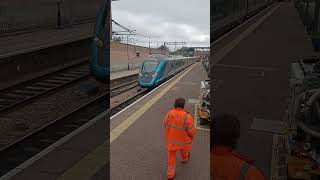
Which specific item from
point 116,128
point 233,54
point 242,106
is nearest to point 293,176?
point 116,128

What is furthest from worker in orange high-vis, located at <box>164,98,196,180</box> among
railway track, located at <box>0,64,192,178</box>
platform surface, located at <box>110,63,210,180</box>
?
railway track, located at <box>0,64,192,178</box>

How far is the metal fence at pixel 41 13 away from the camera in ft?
78.9

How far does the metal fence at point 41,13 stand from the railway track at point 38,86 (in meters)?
3.32

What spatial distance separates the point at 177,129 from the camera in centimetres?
555

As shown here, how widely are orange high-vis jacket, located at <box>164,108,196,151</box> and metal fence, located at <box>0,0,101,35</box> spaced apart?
14.8 metres

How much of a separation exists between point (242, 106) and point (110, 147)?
5.02 m

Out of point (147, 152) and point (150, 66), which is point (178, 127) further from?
point (150, 66)

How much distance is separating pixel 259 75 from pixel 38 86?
8.60m

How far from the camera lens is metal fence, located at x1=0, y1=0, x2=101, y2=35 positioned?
2405 cm

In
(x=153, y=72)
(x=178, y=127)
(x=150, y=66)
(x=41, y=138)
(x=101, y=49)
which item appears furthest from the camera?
(x=150, y=66)

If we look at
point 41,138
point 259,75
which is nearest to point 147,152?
point 41,138

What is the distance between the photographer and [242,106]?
440 inches

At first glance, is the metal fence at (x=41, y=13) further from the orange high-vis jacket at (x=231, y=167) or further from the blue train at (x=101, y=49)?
the orange high-vis jacket at (x=231, y=167)

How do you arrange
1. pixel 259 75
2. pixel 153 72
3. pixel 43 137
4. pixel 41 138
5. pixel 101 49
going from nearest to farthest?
pixel 41 138 < pixel 43 137 < pixel 101 49 < pixel 259 75 < pixel 153 72
